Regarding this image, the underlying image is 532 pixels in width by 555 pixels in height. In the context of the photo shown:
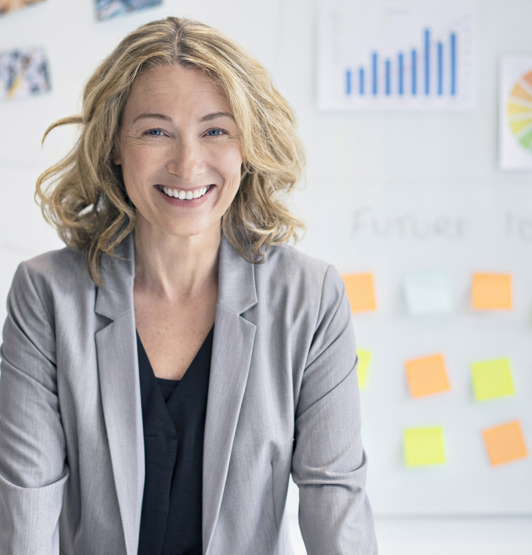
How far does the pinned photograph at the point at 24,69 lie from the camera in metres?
1.49

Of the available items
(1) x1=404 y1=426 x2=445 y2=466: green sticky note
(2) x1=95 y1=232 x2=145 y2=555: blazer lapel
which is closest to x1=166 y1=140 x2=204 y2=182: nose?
(2) x1=95 y1=232 x2=145 y2=555: blazer lapel

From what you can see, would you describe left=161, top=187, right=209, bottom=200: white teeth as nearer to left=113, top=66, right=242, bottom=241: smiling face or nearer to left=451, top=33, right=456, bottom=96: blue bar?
left=113, top=66, right=242, bottom=241: smiling face

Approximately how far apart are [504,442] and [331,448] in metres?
0.82

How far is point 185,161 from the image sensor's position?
93 centimetres

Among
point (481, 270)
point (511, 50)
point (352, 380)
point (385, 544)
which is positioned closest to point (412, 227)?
point (481, 270)

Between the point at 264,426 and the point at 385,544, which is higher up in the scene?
the point at 264,426

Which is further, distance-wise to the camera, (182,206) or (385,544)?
(385,544)

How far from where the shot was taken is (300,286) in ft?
3.46

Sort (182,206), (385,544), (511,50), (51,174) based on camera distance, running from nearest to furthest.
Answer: (182,206), (51,174), (511,50), (385,544)

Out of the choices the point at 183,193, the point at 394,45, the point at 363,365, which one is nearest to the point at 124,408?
the point at 183,193

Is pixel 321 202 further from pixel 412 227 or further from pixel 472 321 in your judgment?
pixel 472 321

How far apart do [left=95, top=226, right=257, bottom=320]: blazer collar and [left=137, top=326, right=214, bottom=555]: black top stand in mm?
118

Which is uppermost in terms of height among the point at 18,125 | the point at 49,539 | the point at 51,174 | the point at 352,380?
the point at 18,125

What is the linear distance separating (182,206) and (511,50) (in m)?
1.06
